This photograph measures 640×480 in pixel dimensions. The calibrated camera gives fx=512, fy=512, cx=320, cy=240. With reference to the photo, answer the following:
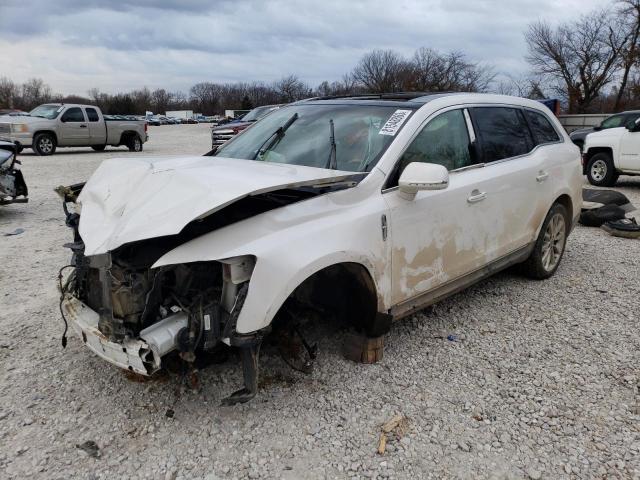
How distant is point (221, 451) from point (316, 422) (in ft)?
1.80

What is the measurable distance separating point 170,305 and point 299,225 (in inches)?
32.6

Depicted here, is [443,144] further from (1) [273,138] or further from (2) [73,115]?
(2) [73,115]

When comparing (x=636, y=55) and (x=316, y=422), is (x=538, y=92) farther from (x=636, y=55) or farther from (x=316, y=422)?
(x=316, y=422)

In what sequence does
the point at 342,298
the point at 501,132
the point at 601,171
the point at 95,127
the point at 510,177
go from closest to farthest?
the point at 342,298
the point at 510,177
the point at 501,132
the point at 601,171
the point at 95,127

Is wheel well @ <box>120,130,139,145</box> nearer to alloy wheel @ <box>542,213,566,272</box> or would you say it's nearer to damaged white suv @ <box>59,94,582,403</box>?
damaged white suv @ <box>59,94,582,403</box>

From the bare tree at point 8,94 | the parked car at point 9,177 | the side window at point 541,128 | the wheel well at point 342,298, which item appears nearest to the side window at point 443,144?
the wheel well at point 342,298

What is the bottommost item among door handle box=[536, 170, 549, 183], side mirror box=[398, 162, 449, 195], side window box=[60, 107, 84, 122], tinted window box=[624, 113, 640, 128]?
door handle box=[536, 170, 549, 183]

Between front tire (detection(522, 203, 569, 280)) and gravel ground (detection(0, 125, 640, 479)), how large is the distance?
64 cm

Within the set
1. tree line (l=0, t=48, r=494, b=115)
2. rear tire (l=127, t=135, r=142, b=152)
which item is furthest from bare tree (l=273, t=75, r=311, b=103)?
rear tire (l=127, t=135, r=142, b=152)

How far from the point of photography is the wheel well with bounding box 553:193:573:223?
201 inches

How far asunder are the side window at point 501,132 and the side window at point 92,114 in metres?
18.6

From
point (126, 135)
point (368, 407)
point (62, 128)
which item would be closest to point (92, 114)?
point (62, 128)

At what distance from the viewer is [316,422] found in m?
2.88

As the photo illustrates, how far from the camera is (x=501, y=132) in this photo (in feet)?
14.5
